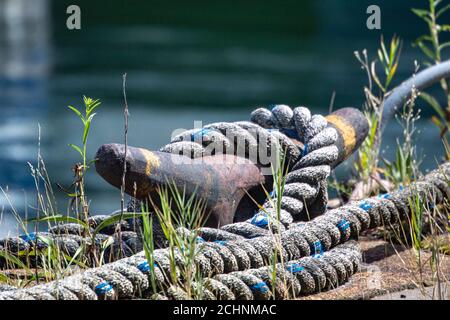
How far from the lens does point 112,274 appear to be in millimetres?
2633

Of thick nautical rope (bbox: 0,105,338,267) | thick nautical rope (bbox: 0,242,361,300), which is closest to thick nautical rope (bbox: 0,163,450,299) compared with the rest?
thick nautical rope (bbox: 0,242,361,300)

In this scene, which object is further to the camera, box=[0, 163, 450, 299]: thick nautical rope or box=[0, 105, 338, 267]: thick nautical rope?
box=[0, 105, 338, 267]: thick nautical rope

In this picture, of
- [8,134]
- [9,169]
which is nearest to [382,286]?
[9,169]

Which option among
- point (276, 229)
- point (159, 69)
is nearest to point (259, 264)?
point (276, 229)

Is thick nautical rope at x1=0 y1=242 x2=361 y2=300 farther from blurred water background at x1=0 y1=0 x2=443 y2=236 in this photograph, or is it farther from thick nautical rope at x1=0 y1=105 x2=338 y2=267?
blurred water background at x1=0 y1=0 x2=443 y2=236

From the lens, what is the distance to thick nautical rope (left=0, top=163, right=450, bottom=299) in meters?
2.60

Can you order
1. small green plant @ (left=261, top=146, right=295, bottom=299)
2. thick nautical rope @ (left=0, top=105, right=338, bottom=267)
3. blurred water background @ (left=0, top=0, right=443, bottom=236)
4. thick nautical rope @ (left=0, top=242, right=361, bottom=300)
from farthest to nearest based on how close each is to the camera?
blurred water background @ (left=0, top=0, right=443, bottom=236)
thick nautical rope @ (left=0, top=105, right=338, bottom=267)
small green plant @ (left=261, top=146, right=295, bottom=299)
thick nautical rope @ (left=0, top=242, right=361, bottom=300)

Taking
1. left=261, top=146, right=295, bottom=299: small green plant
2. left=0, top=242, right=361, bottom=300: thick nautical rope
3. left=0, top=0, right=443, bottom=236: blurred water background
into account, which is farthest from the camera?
left=0, top=0, right=443, bottom=236: blurred water background

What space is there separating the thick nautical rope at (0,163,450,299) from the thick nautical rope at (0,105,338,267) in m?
0.13

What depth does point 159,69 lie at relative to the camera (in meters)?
15.6

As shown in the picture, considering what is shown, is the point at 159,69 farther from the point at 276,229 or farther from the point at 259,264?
the point at 259,264

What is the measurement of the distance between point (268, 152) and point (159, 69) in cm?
1227

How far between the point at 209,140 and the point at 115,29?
1916 centimetres
